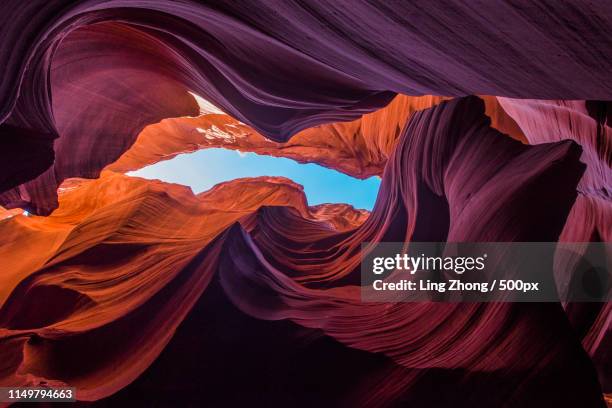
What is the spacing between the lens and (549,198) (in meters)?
2.90

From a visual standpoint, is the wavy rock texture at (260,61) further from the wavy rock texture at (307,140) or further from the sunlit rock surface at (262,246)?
the wavy rock texture at (307,140)

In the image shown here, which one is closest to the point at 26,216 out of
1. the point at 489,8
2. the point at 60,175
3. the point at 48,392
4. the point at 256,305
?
the point at 60,175

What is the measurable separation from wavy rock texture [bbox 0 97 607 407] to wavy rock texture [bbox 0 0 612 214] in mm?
889

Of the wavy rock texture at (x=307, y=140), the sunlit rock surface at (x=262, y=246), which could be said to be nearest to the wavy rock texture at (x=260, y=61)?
the sunlit rock surface at (x=262, y=246)

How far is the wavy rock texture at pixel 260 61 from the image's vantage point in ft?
4.68

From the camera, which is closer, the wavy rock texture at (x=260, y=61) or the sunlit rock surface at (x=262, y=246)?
the wavy rock texture at (x=260, y=61)

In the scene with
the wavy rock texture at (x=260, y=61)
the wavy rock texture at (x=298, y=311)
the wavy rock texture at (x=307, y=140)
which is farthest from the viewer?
the wavy rock texture at (x=307, y=140)

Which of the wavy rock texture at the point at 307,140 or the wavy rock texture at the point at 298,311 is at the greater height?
the wavy rock texture at the point at 307,140

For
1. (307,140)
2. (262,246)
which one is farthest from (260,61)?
(307,140)

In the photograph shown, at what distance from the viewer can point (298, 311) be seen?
11.8 ft

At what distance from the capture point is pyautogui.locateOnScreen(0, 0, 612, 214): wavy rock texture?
56.2 inches

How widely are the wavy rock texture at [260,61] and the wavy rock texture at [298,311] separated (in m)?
0.89

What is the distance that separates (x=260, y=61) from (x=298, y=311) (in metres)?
2.13

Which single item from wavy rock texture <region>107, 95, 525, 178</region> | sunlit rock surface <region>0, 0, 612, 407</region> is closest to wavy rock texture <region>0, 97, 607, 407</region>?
sunlit rock surface <region>0, 0, 612, 407</region>
